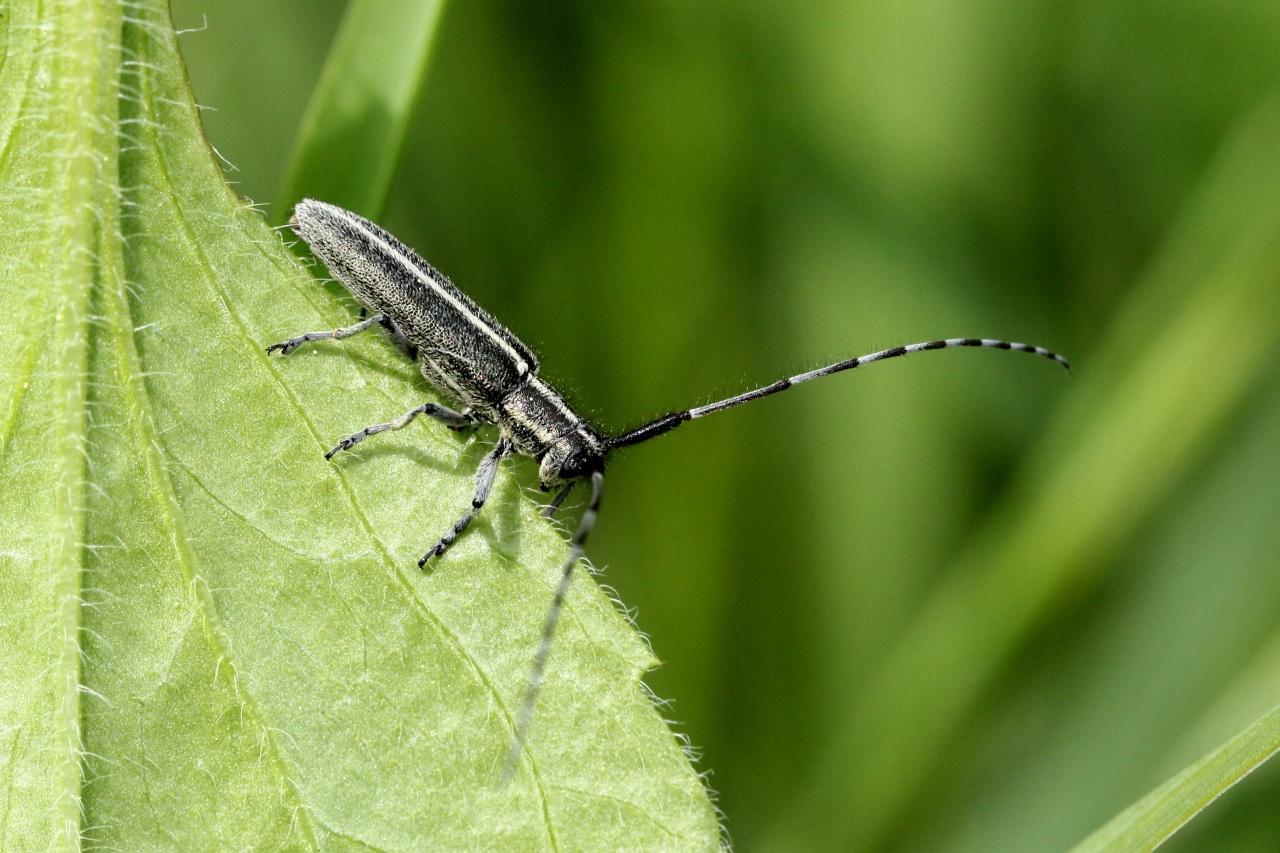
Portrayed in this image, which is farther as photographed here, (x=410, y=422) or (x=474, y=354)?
(x=474, y=354)

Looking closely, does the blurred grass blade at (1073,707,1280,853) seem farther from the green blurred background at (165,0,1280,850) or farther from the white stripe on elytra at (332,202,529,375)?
the white stripe on elytra at (332,202,529,375)

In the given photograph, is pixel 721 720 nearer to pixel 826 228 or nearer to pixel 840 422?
pixel 840 422

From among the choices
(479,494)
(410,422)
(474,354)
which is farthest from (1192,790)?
(474,354)

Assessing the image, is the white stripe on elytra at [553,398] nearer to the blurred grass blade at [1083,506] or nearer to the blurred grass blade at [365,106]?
the blurred grass blade at [365,106]

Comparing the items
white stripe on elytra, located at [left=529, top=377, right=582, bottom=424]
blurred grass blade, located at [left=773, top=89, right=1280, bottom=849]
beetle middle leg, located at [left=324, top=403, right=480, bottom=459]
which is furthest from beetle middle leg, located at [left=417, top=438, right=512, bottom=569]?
blurred grass blade, located at [left=773, top=89, right=1280, bottom=849]

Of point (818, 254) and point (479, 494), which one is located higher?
point (818, 254)

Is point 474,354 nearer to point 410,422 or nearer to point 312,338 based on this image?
point 410,422
